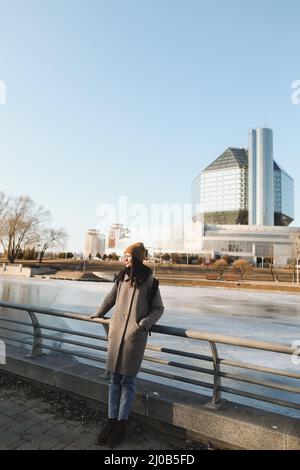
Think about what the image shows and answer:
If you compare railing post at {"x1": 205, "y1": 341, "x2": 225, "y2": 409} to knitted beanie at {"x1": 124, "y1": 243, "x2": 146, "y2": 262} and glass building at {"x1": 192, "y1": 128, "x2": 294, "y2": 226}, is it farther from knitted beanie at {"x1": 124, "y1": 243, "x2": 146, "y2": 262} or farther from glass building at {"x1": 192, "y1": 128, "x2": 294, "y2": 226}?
glass building at {"x1": 192, "y1": 128, "x2": 294, "y2": 226}

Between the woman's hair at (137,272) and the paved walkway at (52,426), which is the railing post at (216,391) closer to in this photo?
the paved walkway at (52,426)

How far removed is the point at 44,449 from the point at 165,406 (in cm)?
108

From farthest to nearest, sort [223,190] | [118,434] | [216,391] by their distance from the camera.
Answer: [223,190] → [216,391] → [118,434]

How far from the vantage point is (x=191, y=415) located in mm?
3281

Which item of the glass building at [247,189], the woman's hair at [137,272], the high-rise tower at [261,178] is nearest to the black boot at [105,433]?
the woman's hair at [137,272]

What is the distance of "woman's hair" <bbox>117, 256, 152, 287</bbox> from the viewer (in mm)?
3287

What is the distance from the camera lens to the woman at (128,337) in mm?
3174

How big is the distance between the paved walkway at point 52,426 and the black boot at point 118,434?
0.06m

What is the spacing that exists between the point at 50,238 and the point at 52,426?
78.8m

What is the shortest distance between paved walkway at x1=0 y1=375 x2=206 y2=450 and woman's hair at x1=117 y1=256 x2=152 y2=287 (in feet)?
4.40

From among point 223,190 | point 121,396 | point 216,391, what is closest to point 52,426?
point 121,396

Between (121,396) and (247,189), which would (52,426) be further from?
(247,189)

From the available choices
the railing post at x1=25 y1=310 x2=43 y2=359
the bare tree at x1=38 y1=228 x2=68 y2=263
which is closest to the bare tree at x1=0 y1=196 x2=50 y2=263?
the bare tree at x1=38 y1=228 x2=68 y2=263

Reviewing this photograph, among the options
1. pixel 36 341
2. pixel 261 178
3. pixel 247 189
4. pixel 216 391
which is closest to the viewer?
pixel 216 391
